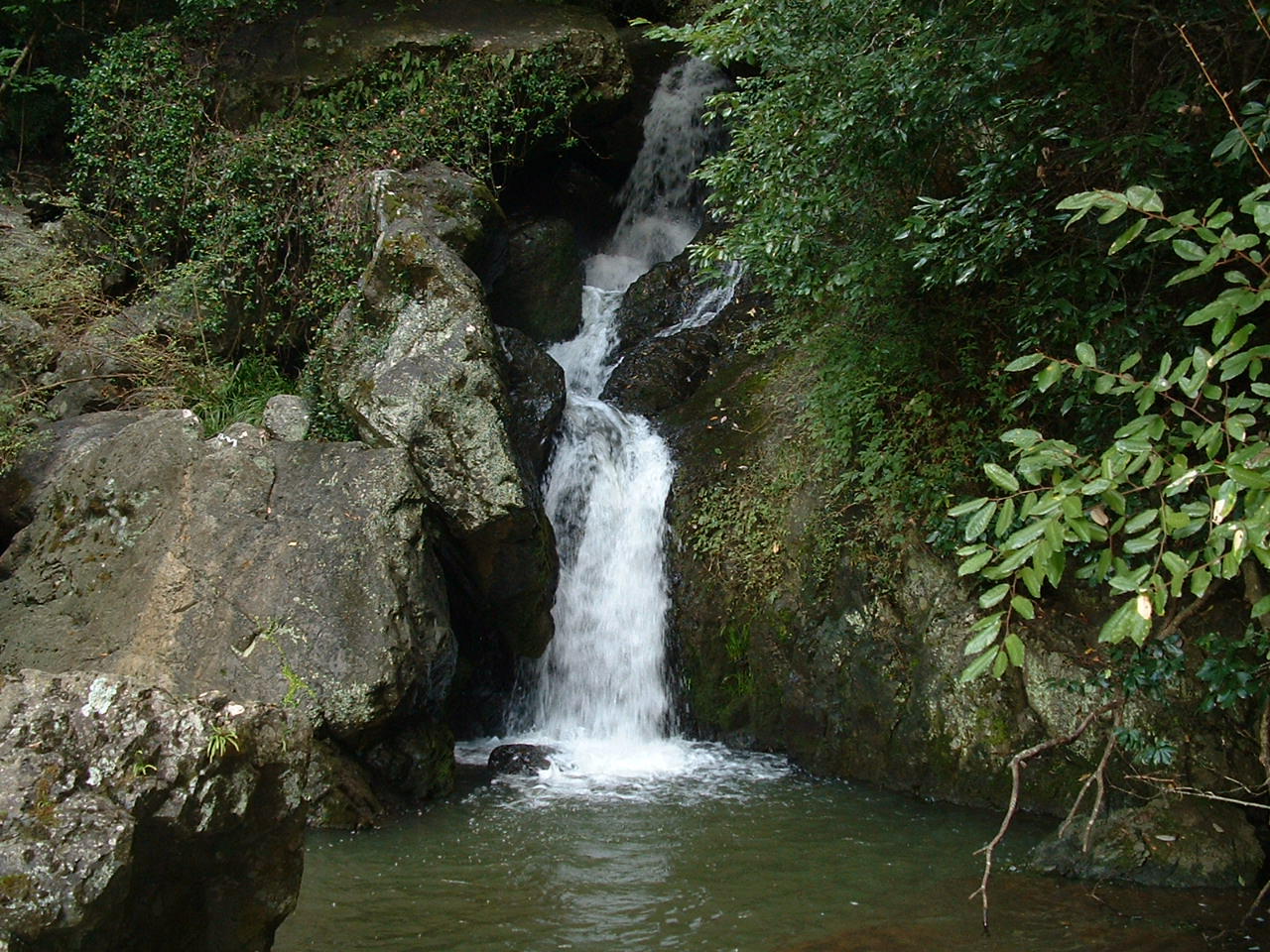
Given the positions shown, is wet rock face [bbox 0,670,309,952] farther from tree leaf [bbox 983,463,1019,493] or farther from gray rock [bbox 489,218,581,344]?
gray rock [bbox 489,218,581,344]

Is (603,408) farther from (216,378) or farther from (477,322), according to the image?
(216,378)

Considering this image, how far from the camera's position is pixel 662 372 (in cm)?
1115

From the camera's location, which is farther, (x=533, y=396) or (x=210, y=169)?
(x=210, y=169)

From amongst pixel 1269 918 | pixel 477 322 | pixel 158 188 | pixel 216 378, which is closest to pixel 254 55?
pixel 158 188

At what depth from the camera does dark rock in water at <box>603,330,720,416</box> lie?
36.0ft

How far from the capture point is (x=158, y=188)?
10711 mm

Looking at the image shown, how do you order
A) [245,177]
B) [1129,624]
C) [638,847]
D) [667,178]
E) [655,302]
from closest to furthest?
[1129,624]
[638,847]
[245,177]
[655,302]
[667,178]

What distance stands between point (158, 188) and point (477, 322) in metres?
4.47

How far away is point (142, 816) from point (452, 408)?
221 inches

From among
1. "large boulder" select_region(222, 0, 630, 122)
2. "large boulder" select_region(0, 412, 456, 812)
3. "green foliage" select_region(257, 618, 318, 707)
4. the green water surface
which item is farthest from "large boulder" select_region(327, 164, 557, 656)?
"large boulder" select_region(222, 0, 630, 122)

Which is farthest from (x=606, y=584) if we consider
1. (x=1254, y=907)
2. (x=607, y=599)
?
(x=1254, y=907)

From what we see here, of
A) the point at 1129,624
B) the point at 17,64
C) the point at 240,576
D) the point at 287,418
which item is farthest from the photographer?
the point at 17,64

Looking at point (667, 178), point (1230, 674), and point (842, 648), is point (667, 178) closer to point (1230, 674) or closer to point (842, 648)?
point (842, 648)

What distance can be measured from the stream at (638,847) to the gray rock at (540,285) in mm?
2063
